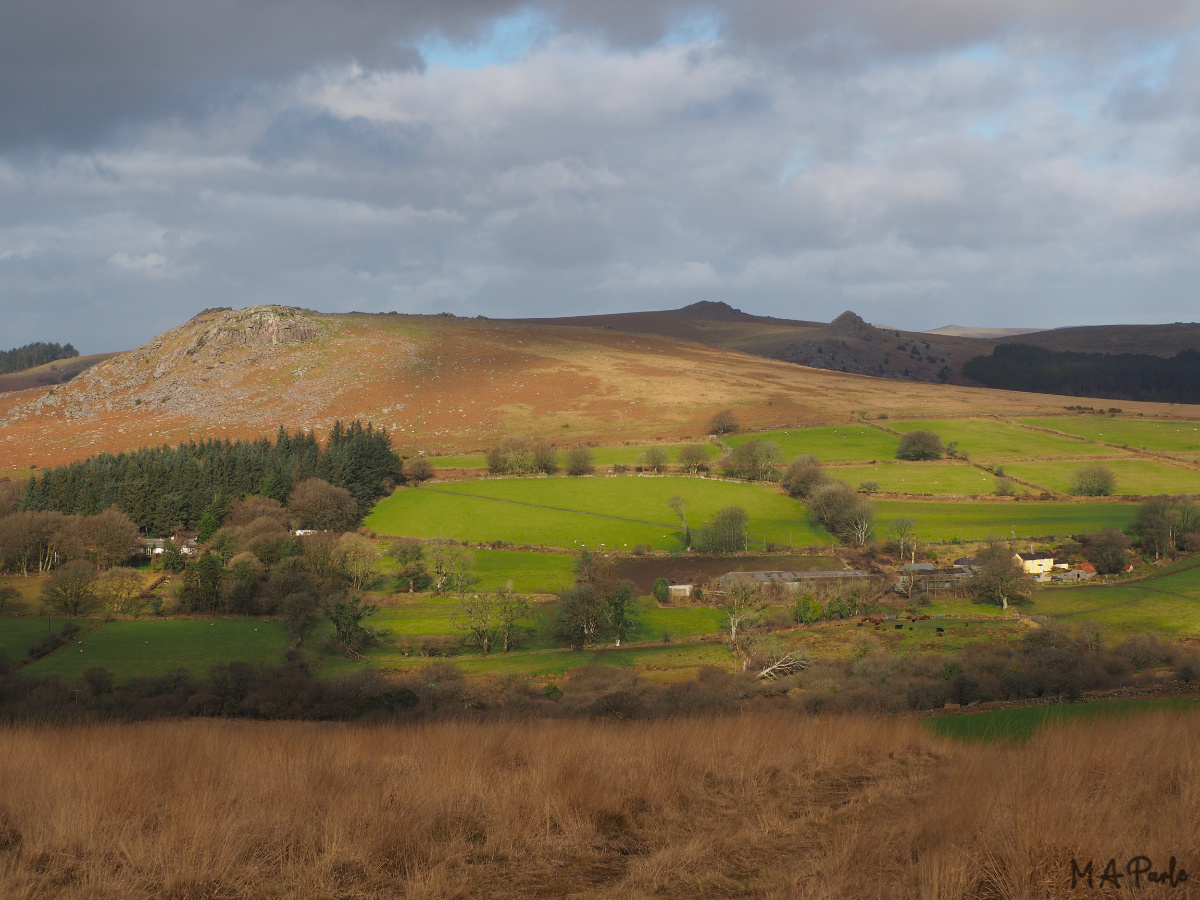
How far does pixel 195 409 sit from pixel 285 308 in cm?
5233

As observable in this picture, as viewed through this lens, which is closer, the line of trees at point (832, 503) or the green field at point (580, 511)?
the line of trees at point (832, 503)

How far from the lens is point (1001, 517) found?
7012 cm

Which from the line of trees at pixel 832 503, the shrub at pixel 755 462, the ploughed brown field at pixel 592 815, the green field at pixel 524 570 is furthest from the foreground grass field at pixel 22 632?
the shrub at pixel 755 462

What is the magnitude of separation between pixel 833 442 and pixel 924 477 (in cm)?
1724

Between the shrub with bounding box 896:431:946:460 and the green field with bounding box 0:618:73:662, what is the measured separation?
84080 millimetres

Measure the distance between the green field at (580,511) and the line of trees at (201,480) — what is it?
532cm

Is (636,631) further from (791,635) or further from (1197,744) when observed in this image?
(1197,744)

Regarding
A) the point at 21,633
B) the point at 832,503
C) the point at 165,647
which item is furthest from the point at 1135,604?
the point at 21,633

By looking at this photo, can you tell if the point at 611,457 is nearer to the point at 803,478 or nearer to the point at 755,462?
the point at 755,462

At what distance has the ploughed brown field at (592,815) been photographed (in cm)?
677

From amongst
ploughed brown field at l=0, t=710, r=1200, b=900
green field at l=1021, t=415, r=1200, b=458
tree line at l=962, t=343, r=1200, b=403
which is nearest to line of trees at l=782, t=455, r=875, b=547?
green field at l=1021, t=415, r=1200, b=458

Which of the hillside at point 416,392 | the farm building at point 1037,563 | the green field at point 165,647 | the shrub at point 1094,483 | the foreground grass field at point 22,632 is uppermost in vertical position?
the hillside at point 416,392
